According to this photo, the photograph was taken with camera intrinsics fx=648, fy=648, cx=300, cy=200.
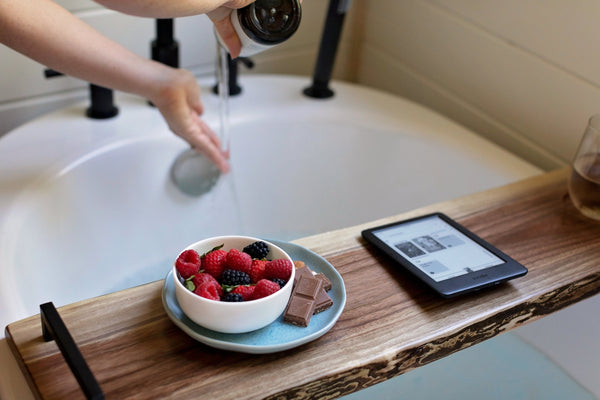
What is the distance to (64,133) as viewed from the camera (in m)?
1.17

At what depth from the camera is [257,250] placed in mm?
687

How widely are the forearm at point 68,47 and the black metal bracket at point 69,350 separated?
1.18 feet

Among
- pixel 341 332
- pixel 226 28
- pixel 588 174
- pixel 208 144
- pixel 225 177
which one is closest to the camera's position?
pixel 341 332

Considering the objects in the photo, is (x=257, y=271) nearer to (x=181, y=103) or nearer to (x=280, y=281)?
(x=280, y=281)

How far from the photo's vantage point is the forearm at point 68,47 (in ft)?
2.57

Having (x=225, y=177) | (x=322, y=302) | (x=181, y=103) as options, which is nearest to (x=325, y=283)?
(x=322, y=302)

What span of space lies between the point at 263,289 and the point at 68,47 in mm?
476

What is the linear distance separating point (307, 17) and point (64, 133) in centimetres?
67

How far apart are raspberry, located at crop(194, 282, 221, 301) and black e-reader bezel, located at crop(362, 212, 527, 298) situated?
26 cm

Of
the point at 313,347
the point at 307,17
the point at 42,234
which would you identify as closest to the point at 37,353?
the point at 313,347

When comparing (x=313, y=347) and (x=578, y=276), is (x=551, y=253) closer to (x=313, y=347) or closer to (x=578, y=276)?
(x=578, y=276)

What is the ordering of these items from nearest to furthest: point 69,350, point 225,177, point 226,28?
1. point 69,350
2. point 226,28
3. point 225,177

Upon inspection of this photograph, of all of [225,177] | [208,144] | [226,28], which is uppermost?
[226,28]

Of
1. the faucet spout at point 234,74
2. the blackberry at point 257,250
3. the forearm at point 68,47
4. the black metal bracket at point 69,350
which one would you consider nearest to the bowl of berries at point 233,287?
the blackberry at point 257,250
